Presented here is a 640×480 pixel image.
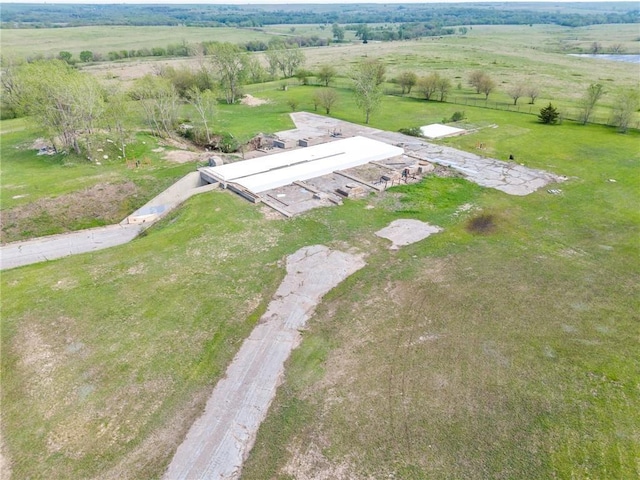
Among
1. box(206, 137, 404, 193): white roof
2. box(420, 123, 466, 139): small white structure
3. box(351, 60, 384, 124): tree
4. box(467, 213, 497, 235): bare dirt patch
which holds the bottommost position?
box(420, 123, 466, 139): small white structure

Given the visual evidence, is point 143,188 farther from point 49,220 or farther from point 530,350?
point 530,350

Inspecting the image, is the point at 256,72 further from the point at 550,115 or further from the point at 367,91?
the point at 550,115

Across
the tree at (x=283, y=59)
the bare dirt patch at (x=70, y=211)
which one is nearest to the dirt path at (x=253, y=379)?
the bare dirt patch at (x=70, y=211)

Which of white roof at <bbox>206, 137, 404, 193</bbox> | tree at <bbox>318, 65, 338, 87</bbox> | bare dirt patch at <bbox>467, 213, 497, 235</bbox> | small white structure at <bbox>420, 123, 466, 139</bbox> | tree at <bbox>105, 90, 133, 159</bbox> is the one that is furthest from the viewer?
tree at <bbox>318, 65, 338, 87</bbox>

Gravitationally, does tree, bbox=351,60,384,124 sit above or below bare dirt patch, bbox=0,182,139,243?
above

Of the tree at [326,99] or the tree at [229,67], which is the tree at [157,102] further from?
the tree at [326,99]

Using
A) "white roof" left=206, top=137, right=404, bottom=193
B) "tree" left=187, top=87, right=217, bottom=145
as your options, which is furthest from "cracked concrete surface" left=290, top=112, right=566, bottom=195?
"tree" left=187, top=87, right=217, bottom=145

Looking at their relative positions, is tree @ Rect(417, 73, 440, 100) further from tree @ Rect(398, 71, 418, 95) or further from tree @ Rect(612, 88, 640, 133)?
tree @ Rect(612, 88, 640, 133)
